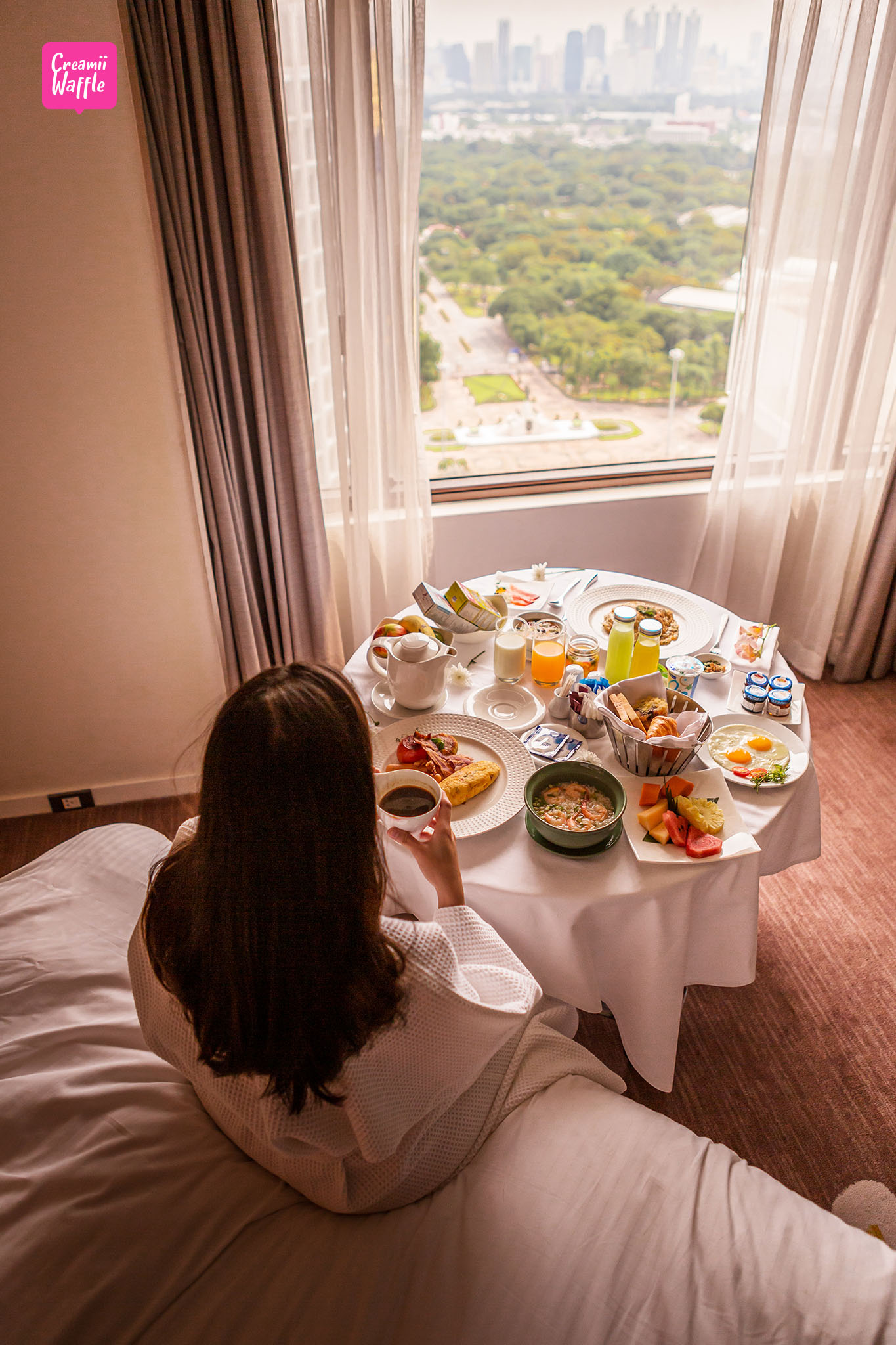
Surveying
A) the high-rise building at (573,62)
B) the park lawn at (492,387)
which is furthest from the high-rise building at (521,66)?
the park lawn at (492,387)

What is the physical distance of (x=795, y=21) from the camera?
2.31 m

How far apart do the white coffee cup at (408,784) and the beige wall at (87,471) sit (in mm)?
1303

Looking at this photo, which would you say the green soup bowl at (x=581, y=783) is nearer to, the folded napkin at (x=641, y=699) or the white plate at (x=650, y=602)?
the folded napkin at (x=641, y=699)

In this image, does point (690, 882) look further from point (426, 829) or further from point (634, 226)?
point (634, 226)

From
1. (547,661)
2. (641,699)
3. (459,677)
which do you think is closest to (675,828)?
(641,699)

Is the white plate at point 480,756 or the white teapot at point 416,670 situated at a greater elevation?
the white teapot at point 416,670

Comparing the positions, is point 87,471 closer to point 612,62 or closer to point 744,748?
point 744,748

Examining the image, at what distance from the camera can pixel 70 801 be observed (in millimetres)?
2664

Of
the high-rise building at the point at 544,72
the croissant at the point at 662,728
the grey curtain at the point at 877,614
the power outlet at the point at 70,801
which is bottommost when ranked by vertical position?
the power outlet at the point at 70,801

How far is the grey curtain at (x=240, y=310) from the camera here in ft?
6.28

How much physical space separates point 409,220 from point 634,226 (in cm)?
98

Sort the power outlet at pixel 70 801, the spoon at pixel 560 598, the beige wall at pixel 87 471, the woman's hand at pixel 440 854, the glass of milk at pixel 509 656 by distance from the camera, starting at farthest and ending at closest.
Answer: the power outlet at pixel 70 801 < the spoon at pixel 560 598 < the beige wall at pixel 87 471 < the glass of milk at pixel 509 656 < the woman's hand at pixel 440 854

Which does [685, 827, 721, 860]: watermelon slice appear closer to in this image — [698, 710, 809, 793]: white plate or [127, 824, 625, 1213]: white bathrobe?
[698, 710, 809, 793]: white plate

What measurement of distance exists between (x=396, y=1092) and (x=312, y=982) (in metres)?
0.24
